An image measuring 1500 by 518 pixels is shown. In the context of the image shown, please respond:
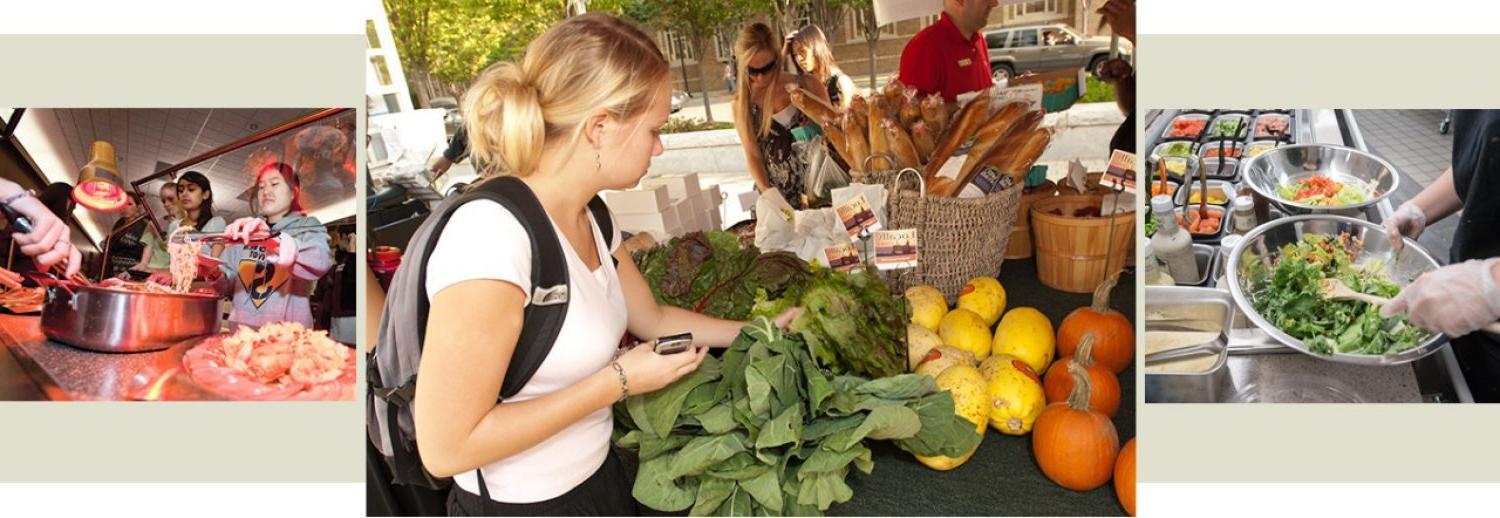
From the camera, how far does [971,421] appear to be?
194 centimetres

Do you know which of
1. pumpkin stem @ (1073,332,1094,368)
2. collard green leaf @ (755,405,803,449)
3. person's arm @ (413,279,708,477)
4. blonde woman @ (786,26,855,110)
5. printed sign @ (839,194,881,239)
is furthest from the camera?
blonde woman @ (786,26,855,110)

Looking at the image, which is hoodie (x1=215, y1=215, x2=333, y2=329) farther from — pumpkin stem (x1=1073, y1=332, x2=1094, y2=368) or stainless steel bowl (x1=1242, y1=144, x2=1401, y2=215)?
stainless steel bowl (x1=1242, y1=144, x2=1401, y2=215)

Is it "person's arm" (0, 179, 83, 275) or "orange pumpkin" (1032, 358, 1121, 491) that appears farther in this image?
"person's arm" (0, 179, 83, 275)

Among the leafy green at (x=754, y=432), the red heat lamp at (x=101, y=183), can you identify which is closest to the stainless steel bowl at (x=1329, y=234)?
the leafy green at (x=754, y=432)

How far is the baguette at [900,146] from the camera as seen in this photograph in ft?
9.10

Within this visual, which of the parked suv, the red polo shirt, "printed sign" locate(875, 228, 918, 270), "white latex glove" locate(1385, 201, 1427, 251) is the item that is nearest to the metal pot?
"printed sign" locate(875, 228, 918, 270)

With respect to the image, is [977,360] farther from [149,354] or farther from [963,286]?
[149,354]

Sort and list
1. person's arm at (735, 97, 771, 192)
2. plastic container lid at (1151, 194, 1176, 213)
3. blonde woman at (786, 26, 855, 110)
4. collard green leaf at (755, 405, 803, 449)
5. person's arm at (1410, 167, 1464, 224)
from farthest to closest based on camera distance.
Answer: blonde woman at (786, 26, 855, 110) < person's arm at (735, 97, 771, 192) < plastic container lid at (1151, 194, 1176, 213) < person's arm at (1410, 167, 1464, 224) < collard green leaf at (755, 405, 803, 449)

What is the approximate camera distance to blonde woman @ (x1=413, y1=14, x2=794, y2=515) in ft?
3.65

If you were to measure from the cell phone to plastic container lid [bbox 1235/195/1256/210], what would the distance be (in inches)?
52.5

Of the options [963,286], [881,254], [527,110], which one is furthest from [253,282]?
[963,286]

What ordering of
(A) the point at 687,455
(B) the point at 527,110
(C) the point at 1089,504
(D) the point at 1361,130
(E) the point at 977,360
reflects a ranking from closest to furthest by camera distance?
(B) the point at 527,110 → (A) the point at 687,455 → (D) the point at 1361,130 → (C) the point at 1089,504 → (E) the point at 977,360

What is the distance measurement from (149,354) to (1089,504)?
274 centimetres

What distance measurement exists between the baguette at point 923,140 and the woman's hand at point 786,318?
108 cm
